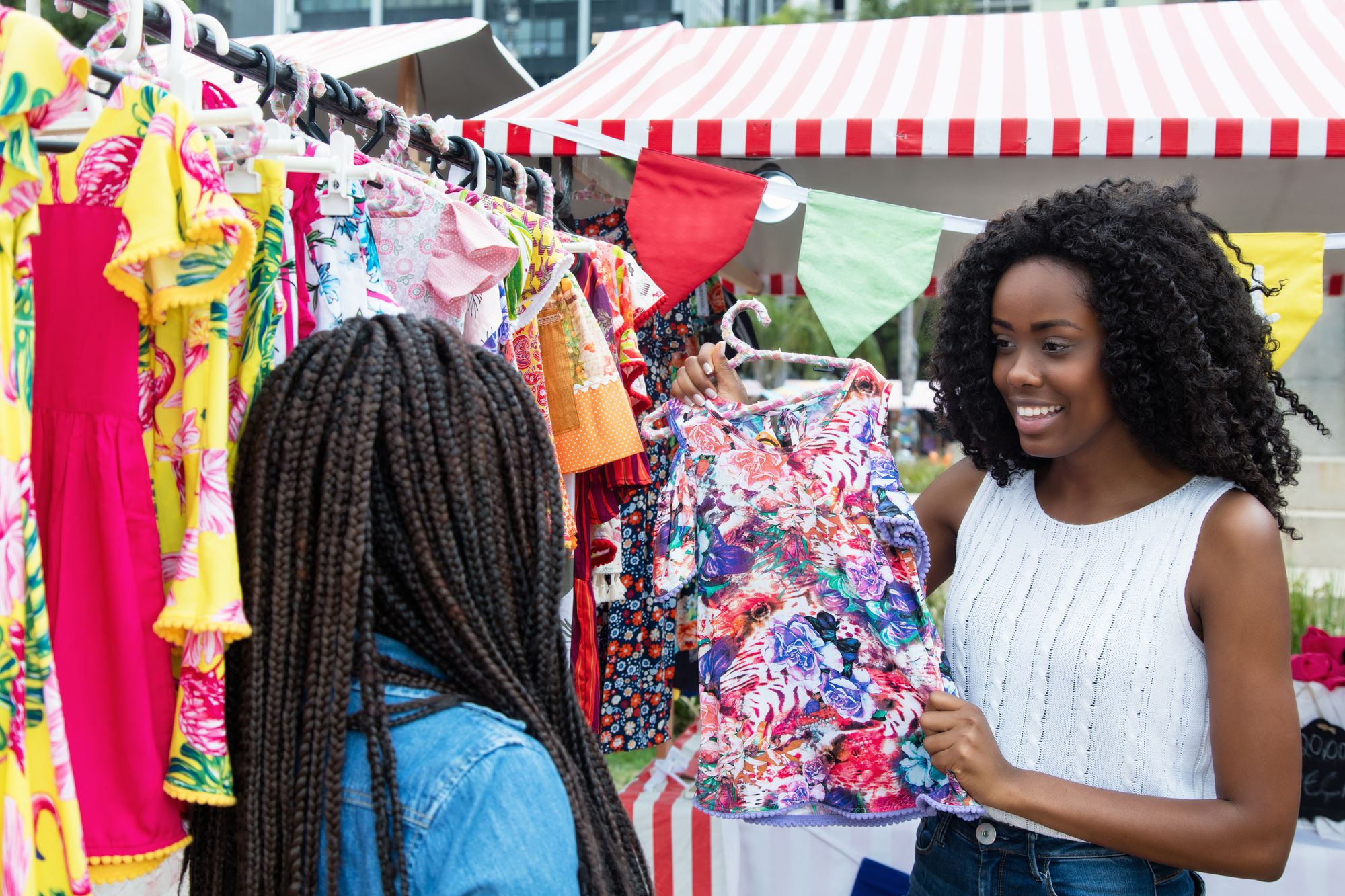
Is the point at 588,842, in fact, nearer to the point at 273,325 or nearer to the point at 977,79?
the point at 273,325

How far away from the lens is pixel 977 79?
384 cm

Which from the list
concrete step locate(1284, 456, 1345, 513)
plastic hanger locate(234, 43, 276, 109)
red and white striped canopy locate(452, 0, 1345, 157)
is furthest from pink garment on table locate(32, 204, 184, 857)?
concrete step locate(1284, 456, 1345, 513)

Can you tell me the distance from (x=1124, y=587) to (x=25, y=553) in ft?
5.21

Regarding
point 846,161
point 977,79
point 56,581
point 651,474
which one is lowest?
point 651,474

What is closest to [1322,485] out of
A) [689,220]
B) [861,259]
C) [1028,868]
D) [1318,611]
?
[1318,611]

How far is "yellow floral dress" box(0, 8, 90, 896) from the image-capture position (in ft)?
3.21

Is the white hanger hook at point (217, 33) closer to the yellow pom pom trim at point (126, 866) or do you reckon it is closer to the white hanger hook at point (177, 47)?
the white hanger hook at point (177, 47)

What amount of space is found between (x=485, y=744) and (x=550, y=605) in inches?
7.3

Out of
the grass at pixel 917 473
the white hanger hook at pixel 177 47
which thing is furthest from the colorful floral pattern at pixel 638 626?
the grass at pixel 917 473

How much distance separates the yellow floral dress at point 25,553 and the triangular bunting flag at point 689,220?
2.03 m

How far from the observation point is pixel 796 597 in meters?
2.20

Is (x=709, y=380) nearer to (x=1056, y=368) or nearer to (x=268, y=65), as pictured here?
(x=1056, y=368)

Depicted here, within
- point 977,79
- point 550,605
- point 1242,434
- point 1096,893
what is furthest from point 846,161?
point 550,605

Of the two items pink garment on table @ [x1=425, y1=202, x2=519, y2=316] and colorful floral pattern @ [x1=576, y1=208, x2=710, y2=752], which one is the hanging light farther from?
pink garment on table @ [x1=425, y1=202, x2=519, y2=316]
